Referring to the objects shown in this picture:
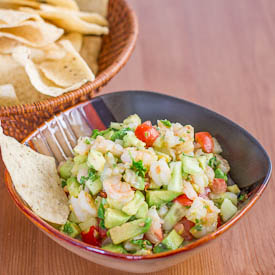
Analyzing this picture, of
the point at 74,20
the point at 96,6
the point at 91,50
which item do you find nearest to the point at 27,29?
the point at 74,20

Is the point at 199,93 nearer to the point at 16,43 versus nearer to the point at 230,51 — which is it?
the point at 230,51

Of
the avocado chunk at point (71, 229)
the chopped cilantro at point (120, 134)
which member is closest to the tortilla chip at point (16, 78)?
the chopped cilantro at point (120, 134)

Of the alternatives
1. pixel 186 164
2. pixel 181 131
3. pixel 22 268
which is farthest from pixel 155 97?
pixel 22 268

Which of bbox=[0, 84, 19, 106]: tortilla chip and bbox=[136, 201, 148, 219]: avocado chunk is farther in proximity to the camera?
bbox=[0, 84, 19, 106]: tortilla chip

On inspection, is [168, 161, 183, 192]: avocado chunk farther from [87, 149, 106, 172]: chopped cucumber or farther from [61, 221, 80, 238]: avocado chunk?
[61, 221, 80, 238]: avocado chunk

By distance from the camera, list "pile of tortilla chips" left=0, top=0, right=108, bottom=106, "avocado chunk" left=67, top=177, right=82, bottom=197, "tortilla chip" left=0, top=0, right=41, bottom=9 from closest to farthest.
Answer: "avocado chunk" left=67, top=177, right=82, bottom=197
"pile of tortilla chips" left=0, top=0, right=108, bottom=106
"tortilla chip" left=0, top=0, right=41, bottom=9

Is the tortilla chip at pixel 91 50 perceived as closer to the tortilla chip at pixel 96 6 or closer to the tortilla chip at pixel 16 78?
the tortilla chip at pixel 96 6

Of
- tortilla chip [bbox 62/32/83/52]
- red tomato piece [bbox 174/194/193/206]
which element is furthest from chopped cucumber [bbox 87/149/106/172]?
tortilla chip [bbox 62/32/83/52]
